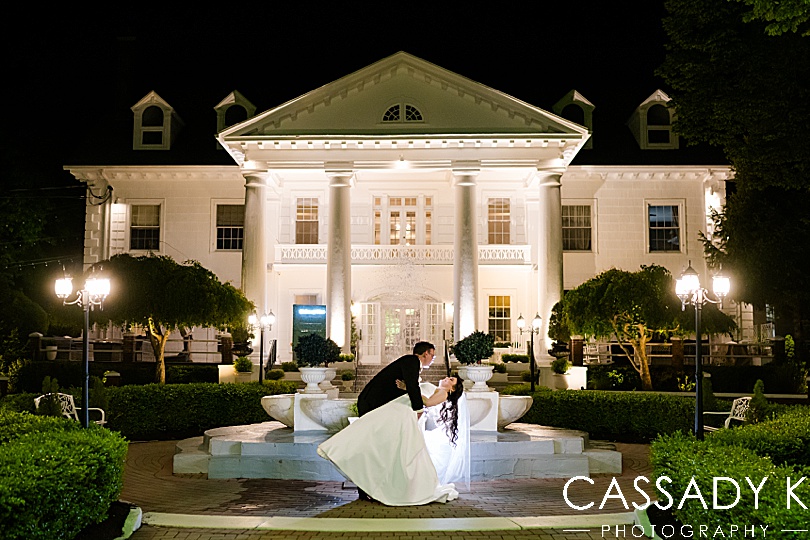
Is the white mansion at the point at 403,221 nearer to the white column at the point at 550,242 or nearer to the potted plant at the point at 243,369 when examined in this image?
the white column at the point at 550,242

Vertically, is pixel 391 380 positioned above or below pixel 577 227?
below

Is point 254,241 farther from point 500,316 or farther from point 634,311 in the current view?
point 634,311

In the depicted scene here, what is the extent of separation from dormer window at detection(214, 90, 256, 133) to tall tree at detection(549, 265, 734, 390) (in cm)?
1518

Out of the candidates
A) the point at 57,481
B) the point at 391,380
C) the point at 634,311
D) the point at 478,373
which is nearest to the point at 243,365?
the point at 634,311

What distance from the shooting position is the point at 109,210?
32.5 metres

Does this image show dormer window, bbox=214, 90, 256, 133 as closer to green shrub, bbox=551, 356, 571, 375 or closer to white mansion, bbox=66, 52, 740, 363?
white mansion, bbox=66, 52, 740, 363

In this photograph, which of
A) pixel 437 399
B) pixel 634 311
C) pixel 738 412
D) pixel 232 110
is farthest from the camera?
pixel 232 110

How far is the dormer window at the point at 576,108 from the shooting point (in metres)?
31.2

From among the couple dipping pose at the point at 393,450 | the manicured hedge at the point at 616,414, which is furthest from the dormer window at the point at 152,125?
the couple dipping pose at the point at 393,450

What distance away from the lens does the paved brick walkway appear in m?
8.05

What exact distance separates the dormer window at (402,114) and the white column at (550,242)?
4.62m

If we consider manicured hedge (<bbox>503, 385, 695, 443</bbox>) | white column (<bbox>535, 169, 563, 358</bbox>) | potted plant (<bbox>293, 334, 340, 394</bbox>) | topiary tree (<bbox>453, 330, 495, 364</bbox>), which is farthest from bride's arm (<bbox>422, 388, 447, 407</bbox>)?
white column (<bbox>535, 169, 563, 358</bbox>)

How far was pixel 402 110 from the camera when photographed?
28500 millimetres

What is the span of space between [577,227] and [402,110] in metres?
8.85
